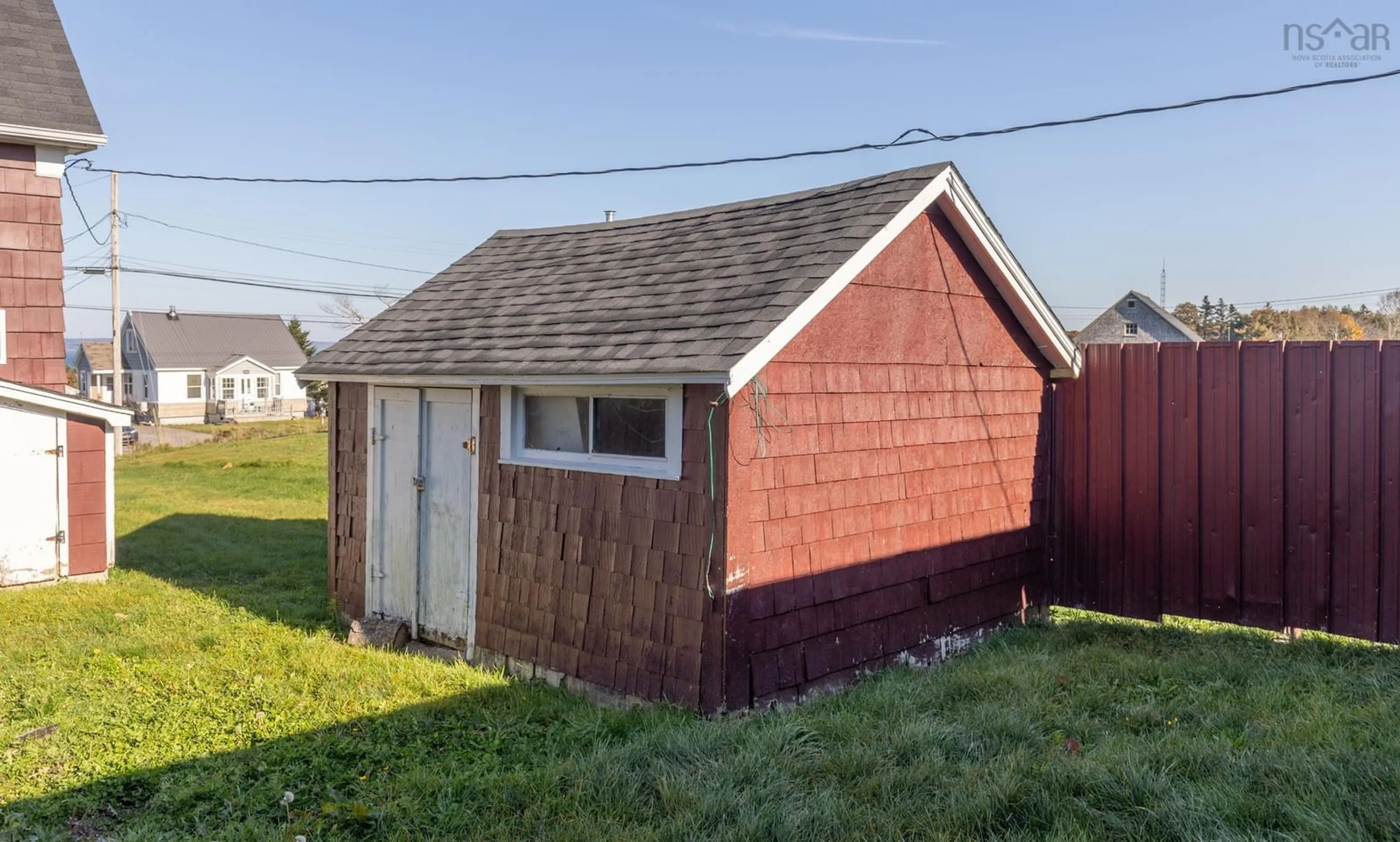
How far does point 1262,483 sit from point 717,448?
501 cm

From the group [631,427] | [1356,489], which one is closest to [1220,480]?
[1356,489]

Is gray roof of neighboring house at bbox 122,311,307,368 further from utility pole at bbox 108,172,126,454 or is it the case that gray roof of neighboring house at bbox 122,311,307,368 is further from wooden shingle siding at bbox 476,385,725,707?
wooden shingle siding at bbox 476,385,725,707

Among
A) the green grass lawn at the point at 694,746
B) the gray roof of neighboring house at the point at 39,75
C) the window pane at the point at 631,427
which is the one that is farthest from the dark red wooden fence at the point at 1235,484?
the gray roof of neighboring house at the point at 39,75

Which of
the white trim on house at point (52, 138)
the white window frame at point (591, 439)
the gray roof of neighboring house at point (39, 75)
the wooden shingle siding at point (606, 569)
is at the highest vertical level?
the gray roof of neighboring house at point (39, 75)

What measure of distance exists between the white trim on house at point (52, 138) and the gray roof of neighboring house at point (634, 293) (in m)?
4.00

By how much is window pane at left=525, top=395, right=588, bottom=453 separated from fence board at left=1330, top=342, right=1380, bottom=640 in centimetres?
606

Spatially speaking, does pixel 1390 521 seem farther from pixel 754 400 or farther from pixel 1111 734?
pixel 754 400

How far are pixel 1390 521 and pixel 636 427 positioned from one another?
598cm

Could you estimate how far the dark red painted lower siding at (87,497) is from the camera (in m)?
10.4

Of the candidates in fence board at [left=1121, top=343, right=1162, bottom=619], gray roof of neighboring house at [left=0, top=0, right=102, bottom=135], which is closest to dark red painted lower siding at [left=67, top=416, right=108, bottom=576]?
gray roof of neighboring house at [left=0, top=0, right=102, bottom=135]

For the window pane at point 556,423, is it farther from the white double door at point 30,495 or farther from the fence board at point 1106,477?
the white double door at point 30,495

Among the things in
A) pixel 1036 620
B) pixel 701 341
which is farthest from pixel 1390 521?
pixel 701 341

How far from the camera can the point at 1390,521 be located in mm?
7152

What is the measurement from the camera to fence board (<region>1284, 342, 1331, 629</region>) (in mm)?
7410
